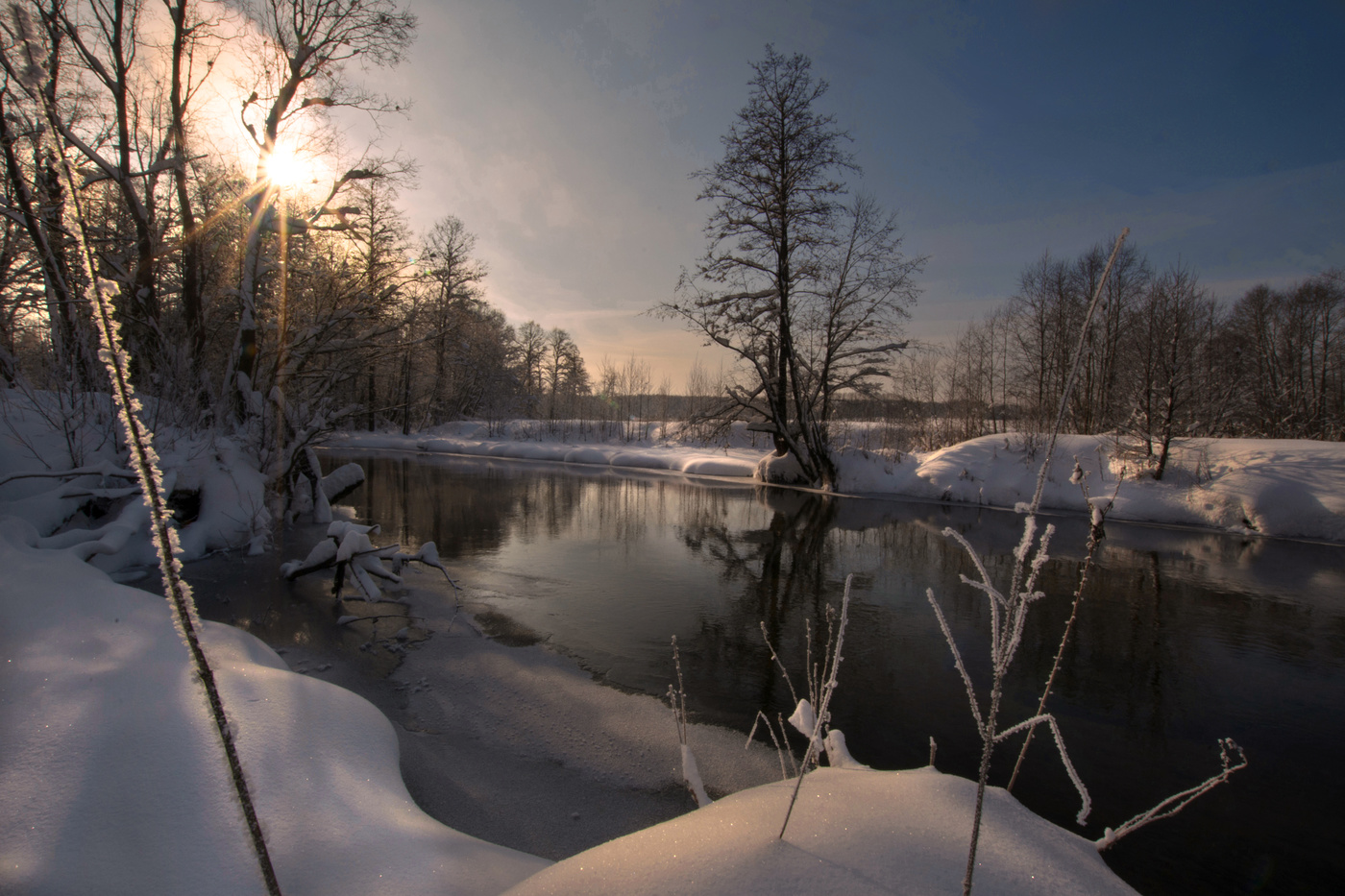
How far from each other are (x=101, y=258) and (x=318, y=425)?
3.37m

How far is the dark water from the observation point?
3398 mm

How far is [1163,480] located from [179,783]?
689 inches

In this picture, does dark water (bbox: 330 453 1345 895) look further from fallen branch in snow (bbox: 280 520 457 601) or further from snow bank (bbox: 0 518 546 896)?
snow bank (bbox: 0 518 546 896)

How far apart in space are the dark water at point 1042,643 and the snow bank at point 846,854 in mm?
1807

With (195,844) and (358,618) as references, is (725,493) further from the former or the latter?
(195,844)

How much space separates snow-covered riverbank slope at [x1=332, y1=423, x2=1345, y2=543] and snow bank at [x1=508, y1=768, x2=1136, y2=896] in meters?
9.27

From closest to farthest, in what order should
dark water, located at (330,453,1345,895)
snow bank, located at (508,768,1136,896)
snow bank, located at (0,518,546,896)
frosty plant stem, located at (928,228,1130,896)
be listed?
frosty plant stem, located at (928,228,1130,896)
snow bank, located at (508,768,1136,896)
snow bank, located at (0,518,546,896)
dark water, located at (330,453,1345,895)

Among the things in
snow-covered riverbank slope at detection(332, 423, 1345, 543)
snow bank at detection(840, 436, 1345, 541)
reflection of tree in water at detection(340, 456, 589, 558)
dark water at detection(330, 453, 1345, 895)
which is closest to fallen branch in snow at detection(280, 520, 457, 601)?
dark water at detection(330, 453, 1345, 895)

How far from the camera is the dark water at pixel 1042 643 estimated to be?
340cm

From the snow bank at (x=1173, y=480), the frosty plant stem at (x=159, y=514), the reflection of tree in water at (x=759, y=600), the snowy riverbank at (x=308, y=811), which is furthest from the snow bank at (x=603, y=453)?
the frosty plant stem at (x=159, y=514)

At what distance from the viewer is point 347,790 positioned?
7.97ft

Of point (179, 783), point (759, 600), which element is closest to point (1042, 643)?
point (759, 600)

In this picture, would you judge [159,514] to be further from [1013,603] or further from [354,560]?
[354,560]

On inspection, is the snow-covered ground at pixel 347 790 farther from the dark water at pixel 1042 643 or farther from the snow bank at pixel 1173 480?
the snow bank at pixel 1173 480
